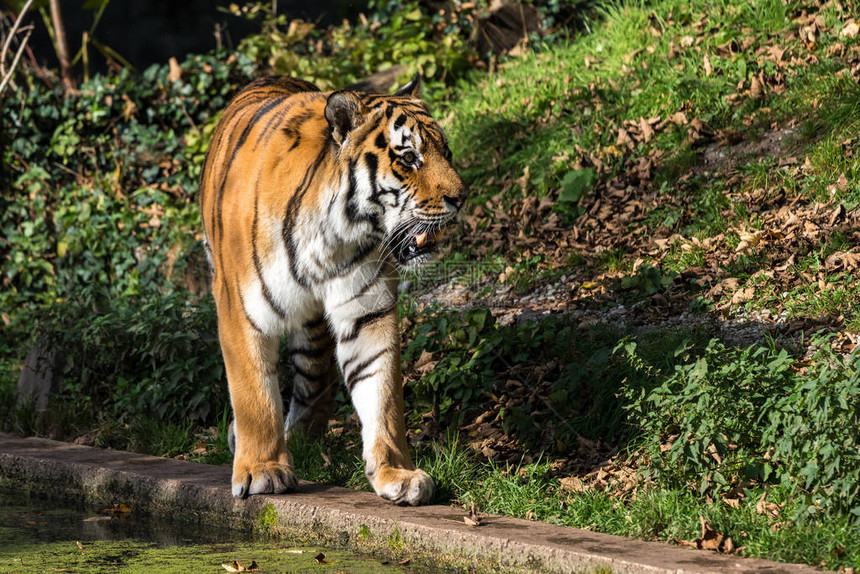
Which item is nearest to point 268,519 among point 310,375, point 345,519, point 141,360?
point 345,519

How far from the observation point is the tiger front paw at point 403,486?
3.77 meters

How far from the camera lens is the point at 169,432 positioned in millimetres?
5199

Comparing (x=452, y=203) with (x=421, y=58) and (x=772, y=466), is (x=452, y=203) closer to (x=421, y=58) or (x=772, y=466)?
(x=772, y=466)

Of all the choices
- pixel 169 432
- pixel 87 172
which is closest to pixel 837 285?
pixel 169 432

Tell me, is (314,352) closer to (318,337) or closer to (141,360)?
(318,337)

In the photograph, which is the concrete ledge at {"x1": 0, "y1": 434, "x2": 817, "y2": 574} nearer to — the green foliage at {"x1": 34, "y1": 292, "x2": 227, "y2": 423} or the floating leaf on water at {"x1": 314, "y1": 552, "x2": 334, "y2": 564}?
the floating leaf on water at {"x1": 314, "y1": 552, "x2": 334, "y2": 564}

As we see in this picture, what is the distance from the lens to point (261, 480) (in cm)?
392

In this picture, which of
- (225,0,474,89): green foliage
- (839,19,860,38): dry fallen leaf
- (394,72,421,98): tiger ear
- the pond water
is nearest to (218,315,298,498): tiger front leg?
the pond water

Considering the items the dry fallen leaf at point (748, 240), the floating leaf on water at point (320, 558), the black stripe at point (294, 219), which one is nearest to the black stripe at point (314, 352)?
the black stripe at point (294, 219)

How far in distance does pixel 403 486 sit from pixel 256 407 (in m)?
0.71

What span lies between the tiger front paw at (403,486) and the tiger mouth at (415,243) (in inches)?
32.6

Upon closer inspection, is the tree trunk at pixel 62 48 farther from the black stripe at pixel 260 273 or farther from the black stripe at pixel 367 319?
the black stripe at pixel 367 319

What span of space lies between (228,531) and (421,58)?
615cm

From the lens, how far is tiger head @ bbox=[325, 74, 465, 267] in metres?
3.74
